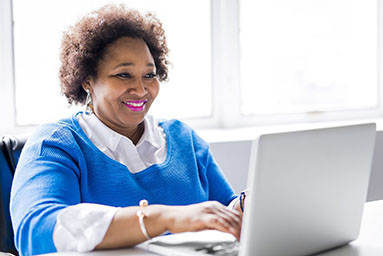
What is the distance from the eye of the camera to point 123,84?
175 cm

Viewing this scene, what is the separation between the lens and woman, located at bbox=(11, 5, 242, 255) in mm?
1321

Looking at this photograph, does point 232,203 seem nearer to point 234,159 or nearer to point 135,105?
point 135,105

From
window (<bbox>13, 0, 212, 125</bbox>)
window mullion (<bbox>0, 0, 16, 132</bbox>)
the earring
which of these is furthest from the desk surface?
window mullion (<bbox>0, 0, 16, 132</bbox>)

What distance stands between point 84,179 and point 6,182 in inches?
9.7

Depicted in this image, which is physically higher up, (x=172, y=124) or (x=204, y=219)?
(x=172, y=124)

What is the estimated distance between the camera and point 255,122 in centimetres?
304

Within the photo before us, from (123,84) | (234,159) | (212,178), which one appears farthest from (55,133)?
(234,159)

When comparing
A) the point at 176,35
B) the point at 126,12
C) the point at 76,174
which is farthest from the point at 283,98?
the point at 76,174

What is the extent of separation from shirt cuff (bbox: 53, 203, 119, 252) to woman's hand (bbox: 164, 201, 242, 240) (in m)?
0.13

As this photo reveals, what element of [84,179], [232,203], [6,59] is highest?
[6,59]

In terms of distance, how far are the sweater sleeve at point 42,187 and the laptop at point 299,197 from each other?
0.24 metres

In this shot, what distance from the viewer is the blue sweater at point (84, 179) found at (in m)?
1.36

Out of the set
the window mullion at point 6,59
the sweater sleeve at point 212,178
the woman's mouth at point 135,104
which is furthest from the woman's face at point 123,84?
the window mullion at point 6,59

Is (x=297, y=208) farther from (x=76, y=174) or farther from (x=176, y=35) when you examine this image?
(x=176, y=35)
